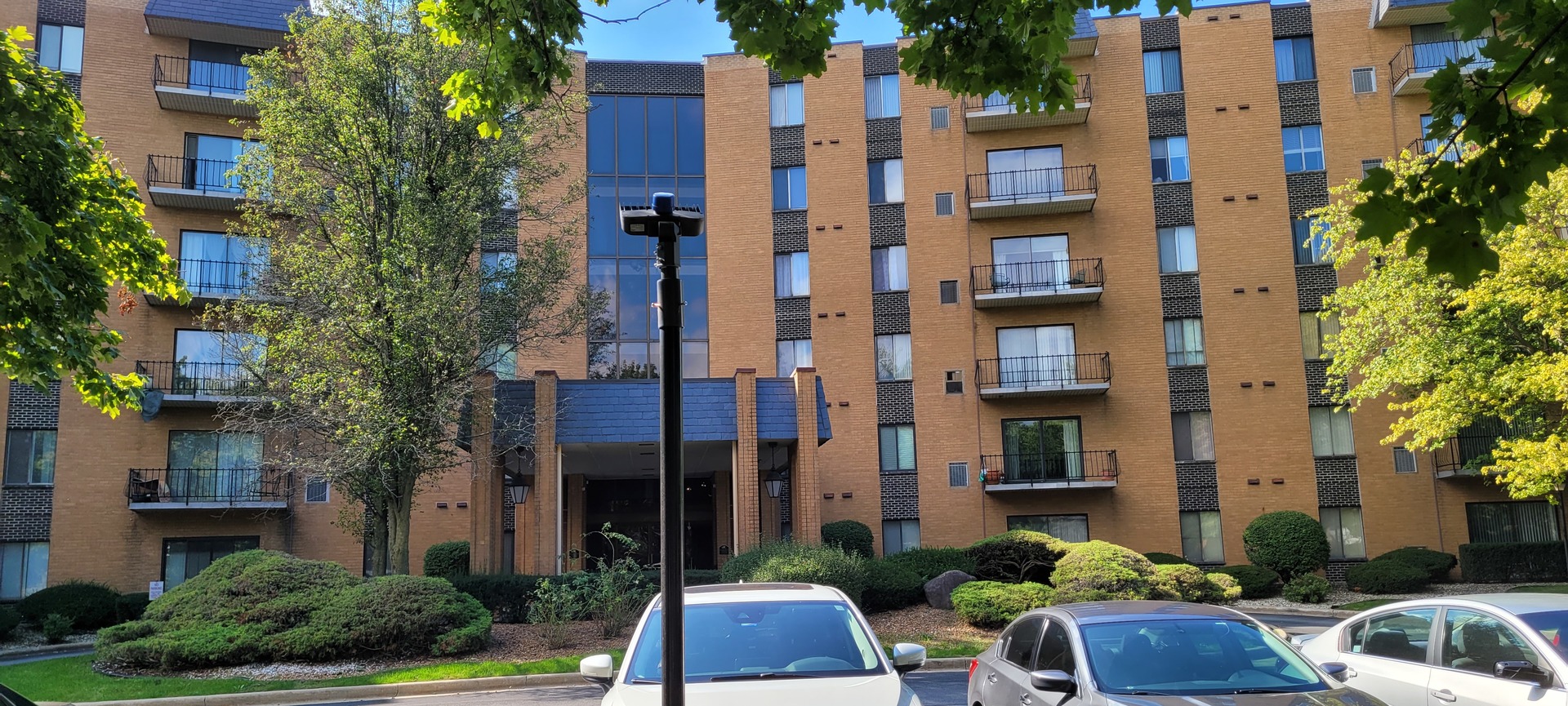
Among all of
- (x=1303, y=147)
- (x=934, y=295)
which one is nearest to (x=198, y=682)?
(x=934, y=295)

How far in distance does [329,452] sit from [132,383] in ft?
30.6

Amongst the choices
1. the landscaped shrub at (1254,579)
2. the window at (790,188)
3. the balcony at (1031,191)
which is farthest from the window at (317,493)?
the landscaped shrub at (1254,579)

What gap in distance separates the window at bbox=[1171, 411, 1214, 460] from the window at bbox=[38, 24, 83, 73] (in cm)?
3402

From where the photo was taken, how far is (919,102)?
33969 mm

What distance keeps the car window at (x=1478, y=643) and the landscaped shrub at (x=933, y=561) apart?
16894mm

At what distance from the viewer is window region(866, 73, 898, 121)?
34094 mm

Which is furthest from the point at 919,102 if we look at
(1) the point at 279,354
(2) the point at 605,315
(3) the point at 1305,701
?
(3) the point at 1305,701

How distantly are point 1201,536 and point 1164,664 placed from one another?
26876mm

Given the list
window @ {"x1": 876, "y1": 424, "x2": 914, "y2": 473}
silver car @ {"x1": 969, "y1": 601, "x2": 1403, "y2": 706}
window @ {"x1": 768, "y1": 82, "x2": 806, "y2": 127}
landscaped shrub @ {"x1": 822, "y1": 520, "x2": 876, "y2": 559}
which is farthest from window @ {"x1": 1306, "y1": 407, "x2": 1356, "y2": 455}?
silver car @ {"x1": 969, "y1": 601, "x2": 1403, "y2": 706}

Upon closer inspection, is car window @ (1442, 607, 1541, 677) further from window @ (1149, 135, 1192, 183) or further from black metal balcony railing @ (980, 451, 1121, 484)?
window @ (1149, 135, 1192, 183)

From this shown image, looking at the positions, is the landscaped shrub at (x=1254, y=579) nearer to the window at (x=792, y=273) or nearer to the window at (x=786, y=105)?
the window at (x=792, y=273)

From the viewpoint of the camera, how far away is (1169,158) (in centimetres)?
3312

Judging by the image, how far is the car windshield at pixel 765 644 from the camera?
6.75 m

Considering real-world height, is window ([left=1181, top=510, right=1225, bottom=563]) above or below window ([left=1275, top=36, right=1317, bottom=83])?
below
